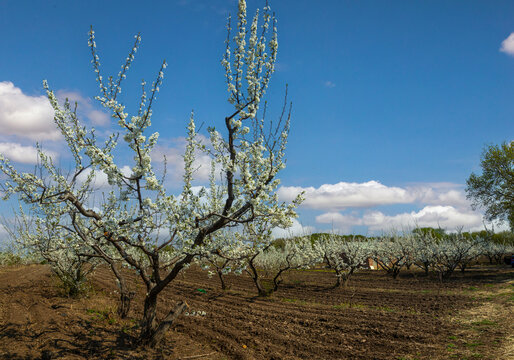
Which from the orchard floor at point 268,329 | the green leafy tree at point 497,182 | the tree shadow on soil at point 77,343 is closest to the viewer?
the tree shadow on soil at point 77,343

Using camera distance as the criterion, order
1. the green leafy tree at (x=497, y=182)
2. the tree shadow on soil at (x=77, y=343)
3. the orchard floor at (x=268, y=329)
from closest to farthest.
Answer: the tree shadow on soil at (x=77, y=343) → the orchard floor at (x=268, y=329) → the green leafy tree at (x=497, y=182)

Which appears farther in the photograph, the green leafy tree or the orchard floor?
the green leafy tree

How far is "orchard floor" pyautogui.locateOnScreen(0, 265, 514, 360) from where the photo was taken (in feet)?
24.5

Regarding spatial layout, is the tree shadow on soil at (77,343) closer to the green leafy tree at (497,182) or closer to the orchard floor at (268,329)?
the orchard floor at (268,329)

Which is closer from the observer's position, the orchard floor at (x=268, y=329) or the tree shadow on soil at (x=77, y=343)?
the tree shadow on soil at (x=77, y=343)

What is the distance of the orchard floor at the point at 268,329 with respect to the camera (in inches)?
294

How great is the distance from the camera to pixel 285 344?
28.4ft

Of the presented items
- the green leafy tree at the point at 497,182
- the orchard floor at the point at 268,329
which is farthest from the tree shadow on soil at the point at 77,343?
the green leafy tree at the point at 497,182

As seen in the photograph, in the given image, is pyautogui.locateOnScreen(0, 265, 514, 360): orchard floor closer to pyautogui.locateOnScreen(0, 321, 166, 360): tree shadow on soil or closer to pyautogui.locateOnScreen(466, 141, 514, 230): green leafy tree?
pyautogui.locateOnScreen(0, 321, 166, 360): tree shadow on soil

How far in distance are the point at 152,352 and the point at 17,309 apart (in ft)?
20.5

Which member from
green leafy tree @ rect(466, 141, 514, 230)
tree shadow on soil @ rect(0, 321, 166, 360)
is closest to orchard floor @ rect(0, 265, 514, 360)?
tree shadow on soil @ rect(0, 321, 166, 360)

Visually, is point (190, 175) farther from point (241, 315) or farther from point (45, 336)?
point (241, 315)

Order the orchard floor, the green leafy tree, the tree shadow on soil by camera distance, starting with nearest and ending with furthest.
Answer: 1. the tree shadow on soil
2. the orchard floor
3. the green leafy tree

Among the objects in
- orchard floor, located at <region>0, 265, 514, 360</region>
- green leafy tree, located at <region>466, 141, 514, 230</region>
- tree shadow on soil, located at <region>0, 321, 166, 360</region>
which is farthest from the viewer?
green leafy tree, located at <region>466, 141, 514, 230</region>
